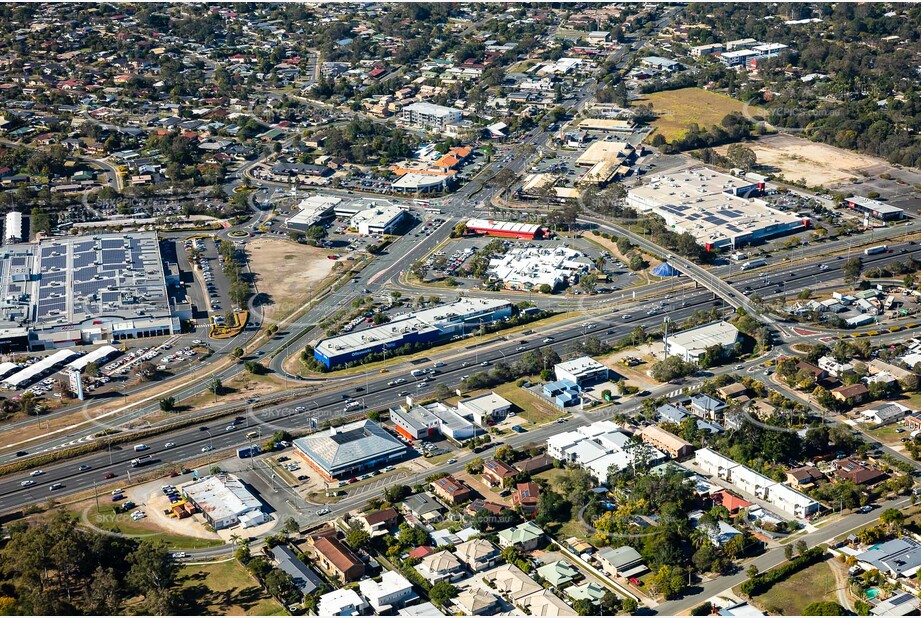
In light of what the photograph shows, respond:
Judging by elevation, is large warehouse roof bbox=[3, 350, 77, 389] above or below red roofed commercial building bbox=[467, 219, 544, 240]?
below

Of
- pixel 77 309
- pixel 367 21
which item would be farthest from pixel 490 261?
pixel 367 21

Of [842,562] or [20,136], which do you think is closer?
[842,562]

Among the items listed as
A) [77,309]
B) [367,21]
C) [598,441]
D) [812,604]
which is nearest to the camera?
[812,604]

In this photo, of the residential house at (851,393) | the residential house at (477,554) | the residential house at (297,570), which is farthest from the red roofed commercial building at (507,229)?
the residential house at (297,570)

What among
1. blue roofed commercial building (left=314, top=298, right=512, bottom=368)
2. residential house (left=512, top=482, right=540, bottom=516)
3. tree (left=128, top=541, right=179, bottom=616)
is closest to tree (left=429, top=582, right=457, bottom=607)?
residential house (left=512, top=482, right=540, bottom=516)

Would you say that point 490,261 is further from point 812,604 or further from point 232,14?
point 232,14

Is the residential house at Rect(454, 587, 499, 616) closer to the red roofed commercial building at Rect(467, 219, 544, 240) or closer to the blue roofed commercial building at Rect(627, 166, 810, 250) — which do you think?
the blue roofed commercial building at Rect(627, 166, 810, 250)

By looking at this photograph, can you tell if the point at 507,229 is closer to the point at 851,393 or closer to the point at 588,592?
the point at 851,393
